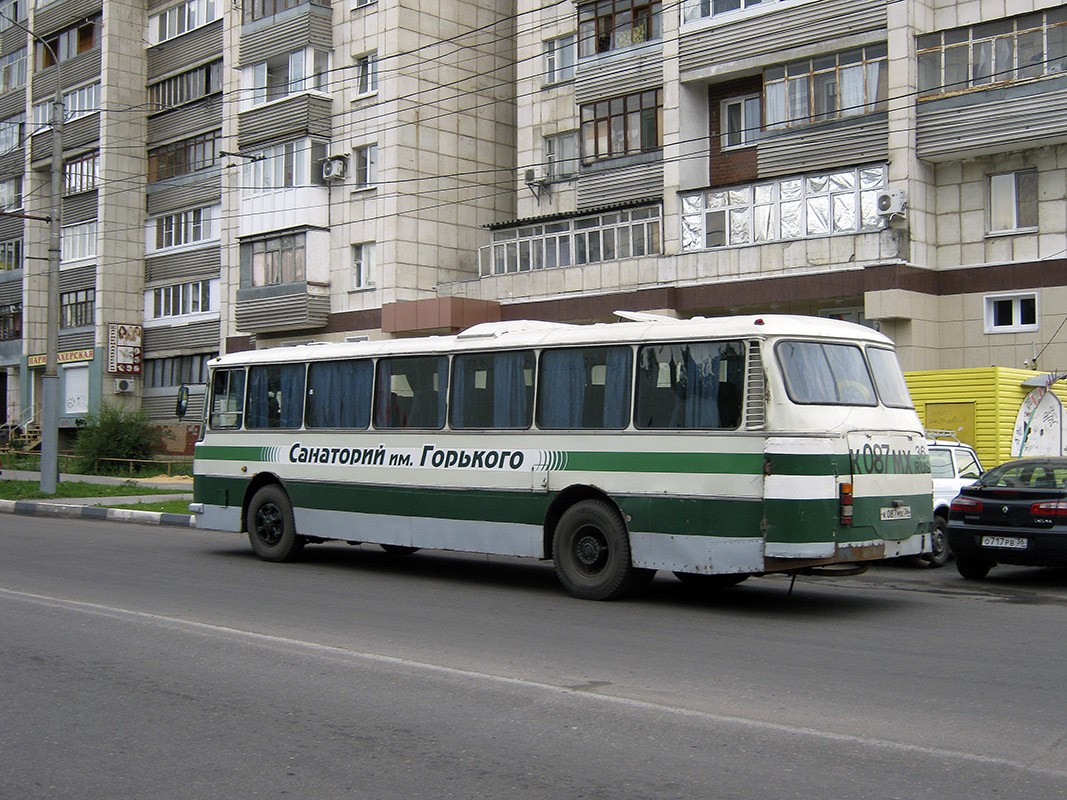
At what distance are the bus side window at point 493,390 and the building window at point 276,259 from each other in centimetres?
2641

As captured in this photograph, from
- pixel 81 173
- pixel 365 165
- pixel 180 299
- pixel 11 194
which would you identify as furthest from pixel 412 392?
pixel 11 194

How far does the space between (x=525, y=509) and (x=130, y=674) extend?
519 cm

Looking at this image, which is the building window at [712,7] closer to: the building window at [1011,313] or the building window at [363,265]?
the building window at [1011,313]

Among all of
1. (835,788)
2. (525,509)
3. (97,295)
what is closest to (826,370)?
(525,509)

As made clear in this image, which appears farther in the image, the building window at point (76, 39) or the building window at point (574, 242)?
the building window at point (76, 39)

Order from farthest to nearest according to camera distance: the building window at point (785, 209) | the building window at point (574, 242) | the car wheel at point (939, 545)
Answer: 1. the building window at point (574, 242)
2. the building window at point (785, 209)
3. the car wheel at point (939, 545)

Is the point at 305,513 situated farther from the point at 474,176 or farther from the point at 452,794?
the point at 474,176

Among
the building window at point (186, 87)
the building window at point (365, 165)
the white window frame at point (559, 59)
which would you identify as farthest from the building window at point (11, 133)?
the white window frame at point (559, 59)

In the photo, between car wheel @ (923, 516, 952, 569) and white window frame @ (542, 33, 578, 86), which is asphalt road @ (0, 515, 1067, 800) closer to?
car wheel @ (923, 516, 952, 569)

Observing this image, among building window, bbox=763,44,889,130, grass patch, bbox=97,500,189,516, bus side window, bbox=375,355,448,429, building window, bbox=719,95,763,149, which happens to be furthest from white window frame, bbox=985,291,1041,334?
grass patch, bbox=97,500,189,516

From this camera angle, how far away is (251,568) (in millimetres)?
14883

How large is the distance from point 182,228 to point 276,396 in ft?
115

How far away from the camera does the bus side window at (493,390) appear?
12.7m

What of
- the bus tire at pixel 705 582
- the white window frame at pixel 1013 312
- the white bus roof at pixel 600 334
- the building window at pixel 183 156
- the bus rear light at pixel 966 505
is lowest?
the bus tire at pixel 705 582
